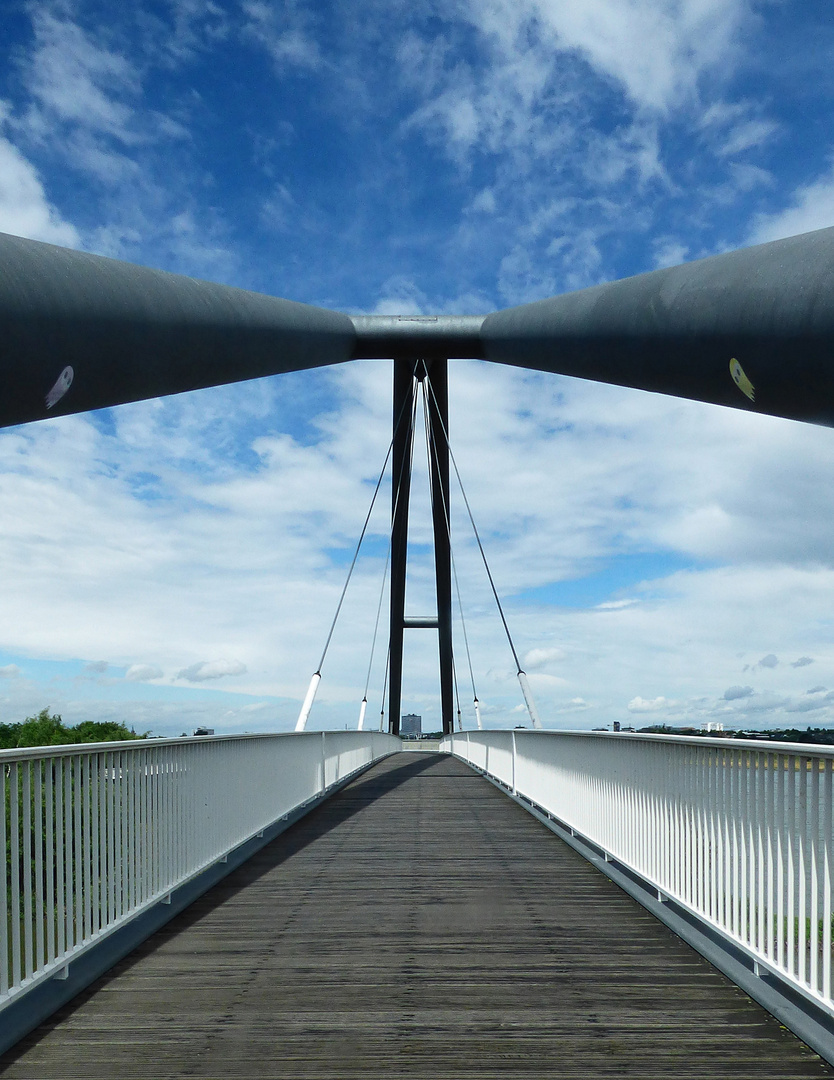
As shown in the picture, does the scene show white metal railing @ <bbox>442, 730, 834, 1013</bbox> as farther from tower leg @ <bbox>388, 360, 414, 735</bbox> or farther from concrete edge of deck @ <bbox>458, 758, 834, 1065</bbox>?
tower leg @ <bbox>388, 360, 414, 735</bbox>

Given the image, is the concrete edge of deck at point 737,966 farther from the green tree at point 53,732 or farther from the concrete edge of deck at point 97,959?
the green tree at point 53,732

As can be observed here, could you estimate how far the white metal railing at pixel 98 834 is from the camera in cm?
406

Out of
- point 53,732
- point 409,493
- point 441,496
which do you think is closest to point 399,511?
point 409,493

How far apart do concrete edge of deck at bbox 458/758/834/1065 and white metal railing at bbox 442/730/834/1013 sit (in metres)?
0.10

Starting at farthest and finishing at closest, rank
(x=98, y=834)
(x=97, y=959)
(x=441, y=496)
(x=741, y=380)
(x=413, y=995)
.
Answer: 1. (x=441, y=496)
2. (x=741, y=380)
3. (x=98, y=834)
4. (x=97, y=959)
5. (x=413, y=995)

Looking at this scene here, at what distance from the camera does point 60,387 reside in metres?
4.72

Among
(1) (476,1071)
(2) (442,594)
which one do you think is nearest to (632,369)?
(1) (476,1071)

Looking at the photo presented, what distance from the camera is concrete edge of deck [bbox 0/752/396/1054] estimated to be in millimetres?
3870

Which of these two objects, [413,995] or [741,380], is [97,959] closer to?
[413,995]

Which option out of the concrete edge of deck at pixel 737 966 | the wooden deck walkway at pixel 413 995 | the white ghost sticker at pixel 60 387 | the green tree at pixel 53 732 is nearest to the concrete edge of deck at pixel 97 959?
the wooden deck walkway at pixel 413 995

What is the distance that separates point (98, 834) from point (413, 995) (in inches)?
68.4

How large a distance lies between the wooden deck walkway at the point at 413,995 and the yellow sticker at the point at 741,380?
115 inches

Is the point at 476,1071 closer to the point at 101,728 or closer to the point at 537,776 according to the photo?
the point at 537,776

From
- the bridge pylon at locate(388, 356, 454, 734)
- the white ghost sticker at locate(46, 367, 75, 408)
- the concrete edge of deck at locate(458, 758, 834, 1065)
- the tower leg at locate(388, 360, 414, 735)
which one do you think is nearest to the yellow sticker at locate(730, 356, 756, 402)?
the concrete edge of deck at locate(458, 758, 834, 1065)
